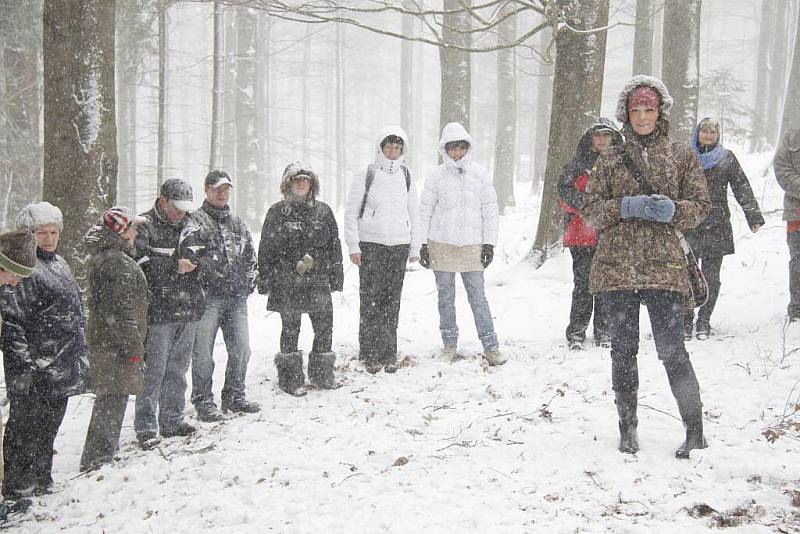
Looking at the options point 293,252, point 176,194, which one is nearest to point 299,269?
Answer: point 293,252

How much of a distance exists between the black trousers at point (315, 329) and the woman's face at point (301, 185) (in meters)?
1.15

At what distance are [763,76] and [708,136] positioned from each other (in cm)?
2256

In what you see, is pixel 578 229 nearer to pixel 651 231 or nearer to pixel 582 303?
pixel 582 303

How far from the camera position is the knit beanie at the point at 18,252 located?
345 cm

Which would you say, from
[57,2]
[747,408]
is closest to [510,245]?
[747,408]

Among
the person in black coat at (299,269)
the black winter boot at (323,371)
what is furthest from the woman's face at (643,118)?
the black winter boot at (323,371)

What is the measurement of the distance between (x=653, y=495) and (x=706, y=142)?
424cm

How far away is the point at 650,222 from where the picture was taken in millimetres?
3855

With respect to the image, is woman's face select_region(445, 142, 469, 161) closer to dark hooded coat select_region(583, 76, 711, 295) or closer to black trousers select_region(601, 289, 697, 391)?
dark hooded coat select_region(583, 76, 711, 295)

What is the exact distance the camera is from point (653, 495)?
3.44m

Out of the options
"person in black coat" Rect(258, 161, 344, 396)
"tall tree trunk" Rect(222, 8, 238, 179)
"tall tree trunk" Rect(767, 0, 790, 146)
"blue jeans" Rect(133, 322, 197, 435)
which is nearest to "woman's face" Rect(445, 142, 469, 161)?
"person in black coat" Rect(258, 161, 344, 396)

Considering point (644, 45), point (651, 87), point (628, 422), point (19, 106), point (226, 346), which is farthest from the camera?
point (644, 45)

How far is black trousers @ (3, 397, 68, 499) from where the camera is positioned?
13.4 feet

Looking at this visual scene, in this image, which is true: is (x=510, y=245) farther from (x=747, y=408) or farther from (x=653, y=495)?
(x=653, y=495)
